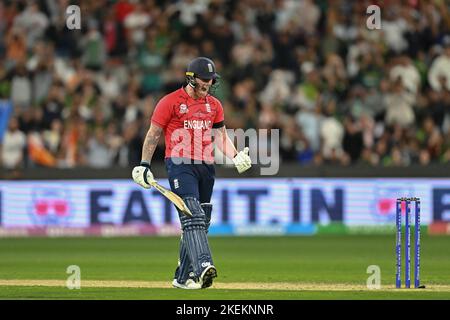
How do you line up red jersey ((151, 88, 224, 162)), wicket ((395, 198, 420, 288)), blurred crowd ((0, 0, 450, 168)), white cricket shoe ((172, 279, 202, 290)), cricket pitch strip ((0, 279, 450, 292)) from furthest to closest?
blurred crowd ((0, 0, 450, 168)) → cricket pitch strip ((0, 279, 450, 292)) → white cricket shoe ((172, 279, 202, 290)) → red jersey ((151, 88, 224, 162)) → wicket ((395, 198, 420, 288))

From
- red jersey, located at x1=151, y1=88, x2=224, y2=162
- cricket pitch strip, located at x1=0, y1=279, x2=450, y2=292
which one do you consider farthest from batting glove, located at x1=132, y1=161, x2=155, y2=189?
cricket pitch strip, located at x1=0, y1=279, x2=450, y2=292

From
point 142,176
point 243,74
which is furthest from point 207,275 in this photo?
point 243,74

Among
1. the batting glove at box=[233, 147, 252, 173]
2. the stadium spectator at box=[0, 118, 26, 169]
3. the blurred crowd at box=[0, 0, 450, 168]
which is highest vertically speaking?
the blurred crowd at box=[0, 0, 450, 168]

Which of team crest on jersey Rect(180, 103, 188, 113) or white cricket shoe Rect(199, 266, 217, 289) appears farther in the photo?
team crest on jersey Rect(180, 103, 188, 113)

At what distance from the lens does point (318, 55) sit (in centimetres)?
2284

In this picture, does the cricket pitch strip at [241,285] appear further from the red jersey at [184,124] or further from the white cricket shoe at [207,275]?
the red jersey at [184,124]

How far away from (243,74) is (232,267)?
25.3 feet

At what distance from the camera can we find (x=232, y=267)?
50.7 ft

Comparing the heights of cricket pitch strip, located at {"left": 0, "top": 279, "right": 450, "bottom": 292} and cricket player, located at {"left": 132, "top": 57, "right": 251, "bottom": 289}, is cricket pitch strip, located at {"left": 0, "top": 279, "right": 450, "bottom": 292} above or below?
below

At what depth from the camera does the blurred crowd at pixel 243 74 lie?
70.7 feet

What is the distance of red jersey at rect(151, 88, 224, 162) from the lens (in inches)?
467

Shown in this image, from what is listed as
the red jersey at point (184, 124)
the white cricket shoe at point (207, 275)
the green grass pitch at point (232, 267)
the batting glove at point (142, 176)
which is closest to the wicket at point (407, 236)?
the green grass pitch at point (232, 267)

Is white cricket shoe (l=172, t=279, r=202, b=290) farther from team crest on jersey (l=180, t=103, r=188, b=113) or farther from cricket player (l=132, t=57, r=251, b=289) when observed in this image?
team crest on jersey (l=180, t=103, r=188, b=113)

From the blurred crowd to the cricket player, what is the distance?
912 centimetres
